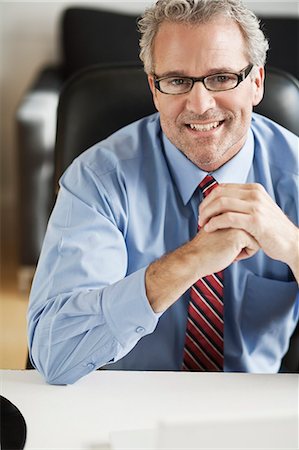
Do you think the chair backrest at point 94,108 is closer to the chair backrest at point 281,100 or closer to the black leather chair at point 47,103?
the chair backrest at point 281,100

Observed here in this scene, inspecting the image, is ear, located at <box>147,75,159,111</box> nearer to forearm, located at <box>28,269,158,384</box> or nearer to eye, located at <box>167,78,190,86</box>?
eye, located at <box>167,78,190,86</box>

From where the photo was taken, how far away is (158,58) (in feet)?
4.58

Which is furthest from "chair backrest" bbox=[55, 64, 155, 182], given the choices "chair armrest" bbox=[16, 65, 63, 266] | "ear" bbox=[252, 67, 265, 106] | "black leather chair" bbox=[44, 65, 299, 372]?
"chair armrest" bbox=[16, 65, 63, 266]

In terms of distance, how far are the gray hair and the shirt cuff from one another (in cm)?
42

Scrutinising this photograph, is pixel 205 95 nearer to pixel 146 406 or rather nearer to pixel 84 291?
pixel 84 291

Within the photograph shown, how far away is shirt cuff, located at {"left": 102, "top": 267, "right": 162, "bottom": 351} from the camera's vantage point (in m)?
Answer: 1.21

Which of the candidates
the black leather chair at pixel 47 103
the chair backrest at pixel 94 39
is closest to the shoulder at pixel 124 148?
the black leather chair at pixel 47 103

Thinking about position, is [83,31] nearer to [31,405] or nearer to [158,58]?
[158,58]

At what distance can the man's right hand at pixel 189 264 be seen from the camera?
121 centimetres

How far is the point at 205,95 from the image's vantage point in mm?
1355

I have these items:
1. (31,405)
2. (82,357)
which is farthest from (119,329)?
(31,405)

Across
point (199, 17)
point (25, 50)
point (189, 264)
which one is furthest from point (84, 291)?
point (25, 50)

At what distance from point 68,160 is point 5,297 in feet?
4.95

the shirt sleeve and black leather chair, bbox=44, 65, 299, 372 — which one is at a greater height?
black leather chair, bbox=44, 65, 299, 372
